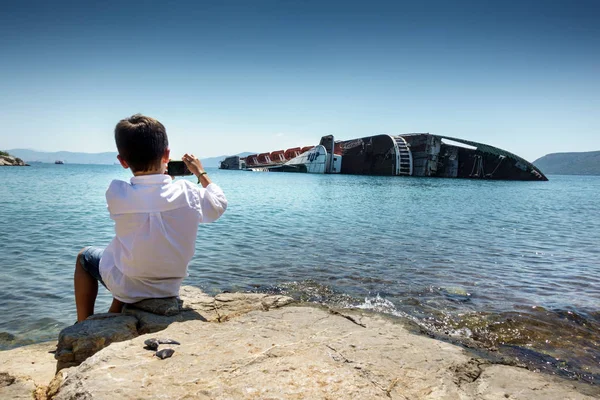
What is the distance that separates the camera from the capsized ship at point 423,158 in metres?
73.6

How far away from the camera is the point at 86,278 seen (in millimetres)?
3375

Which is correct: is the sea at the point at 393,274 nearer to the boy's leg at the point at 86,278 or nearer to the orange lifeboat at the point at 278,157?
the boy's leg at the point at 86,278

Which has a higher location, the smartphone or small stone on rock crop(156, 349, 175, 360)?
the smartphone

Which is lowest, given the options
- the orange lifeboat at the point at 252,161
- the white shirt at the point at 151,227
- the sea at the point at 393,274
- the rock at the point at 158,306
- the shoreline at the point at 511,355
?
the sea at the point at 393,274

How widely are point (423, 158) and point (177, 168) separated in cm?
7676

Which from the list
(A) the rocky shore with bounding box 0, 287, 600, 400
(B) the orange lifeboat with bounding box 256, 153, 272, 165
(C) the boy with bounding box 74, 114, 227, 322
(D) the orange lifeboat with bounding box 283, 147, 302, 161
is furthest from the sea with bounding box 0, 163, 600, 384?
(B) the orange lifeboat with bounding box 256, 153, 272, 165

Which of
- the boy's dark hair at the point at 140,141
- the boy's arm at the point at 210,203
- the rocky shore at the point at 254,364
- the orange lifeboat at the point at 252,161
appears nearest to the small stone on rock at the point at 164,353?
the rocky shore at the point at 254,364

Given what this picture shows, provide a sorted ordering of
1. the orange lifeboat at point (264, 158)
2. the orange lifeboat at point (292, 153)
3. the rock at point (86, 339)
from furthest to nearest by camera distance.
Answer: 1. the orange lifeboat at point (264, 158)
2. the orange lifeboat at point (292, 153)
3. the rock at point (86, 339)

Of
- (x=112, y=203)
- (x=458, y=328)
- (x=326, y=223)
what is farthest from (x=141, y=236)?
(x=326, y=223)

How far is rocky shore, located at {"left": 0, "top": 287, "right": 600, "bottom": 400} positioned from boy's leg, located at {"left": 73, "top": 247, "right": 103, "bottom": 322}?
0.32 m

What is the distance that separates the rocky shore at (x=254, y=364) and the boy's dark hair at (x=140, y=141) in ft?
4.37

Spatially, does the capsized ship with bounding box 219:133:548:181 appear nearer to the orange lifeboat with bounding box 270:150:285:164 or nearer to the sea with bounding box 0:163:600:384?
the orange lifeboat with bounding box 270:150:285:164

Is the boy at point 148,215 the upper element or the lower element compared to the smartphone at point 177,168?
lower

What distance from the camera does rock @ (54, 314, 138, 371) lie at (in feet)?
9.34
